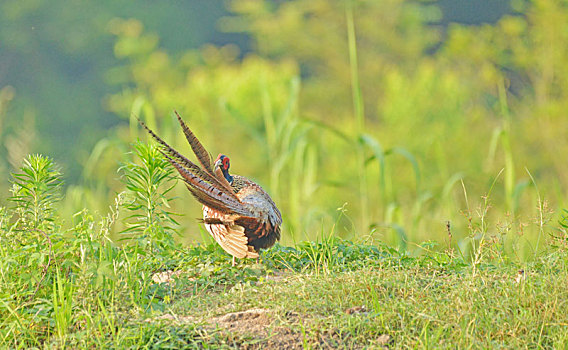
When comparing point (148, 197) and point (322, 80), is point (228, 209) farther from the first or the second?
point (322, 80)

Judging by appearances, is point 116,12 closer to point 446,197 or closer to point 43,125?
point 43,125

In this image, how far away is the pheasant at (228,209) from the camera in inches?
134

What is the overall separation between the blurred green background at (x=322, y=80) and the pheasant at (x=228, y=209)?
25.5 feet

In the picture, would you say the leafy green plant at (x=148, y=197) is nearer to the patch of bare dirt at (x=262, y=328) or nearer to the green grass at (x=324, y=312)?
the green grass at (x=324, y=312)

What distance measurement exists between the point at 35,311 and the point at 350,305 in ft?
4.47

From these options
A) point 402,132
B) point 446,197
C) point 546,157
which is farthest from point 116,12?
point 446,197

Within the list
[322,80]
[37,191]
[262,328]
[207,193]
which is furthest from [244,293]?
[322,80]

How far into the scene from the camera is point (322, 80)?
23.6 meters

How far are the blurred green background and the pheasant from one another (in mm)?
7785

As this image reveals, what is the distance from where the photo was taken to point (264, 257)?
3.76 metres

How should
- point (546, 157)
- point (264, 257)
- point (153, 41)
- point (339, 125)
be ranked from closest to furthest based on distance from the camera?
point (264, 257), point (546, 157), point (339, 125), point (153, 41)

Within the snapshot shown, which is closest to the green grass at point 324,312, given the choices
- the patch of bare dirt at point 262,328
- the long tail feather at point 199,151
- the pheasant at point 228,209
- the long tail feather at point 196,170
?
the patch of bare dirt at point 262,328

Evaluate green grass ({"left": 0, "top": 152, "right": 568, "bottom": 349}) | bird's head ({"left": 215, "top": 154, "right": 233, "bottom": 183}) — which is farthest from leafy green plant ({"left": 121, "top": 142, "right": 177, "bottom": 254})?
A: bird's head ({"left": 215, "top": 154, "right": 233, "bottom": 183})

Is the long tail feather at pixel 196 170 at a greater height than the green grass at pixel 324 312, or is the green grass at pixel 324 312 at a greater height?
the long tail feather at pixel 196 170
